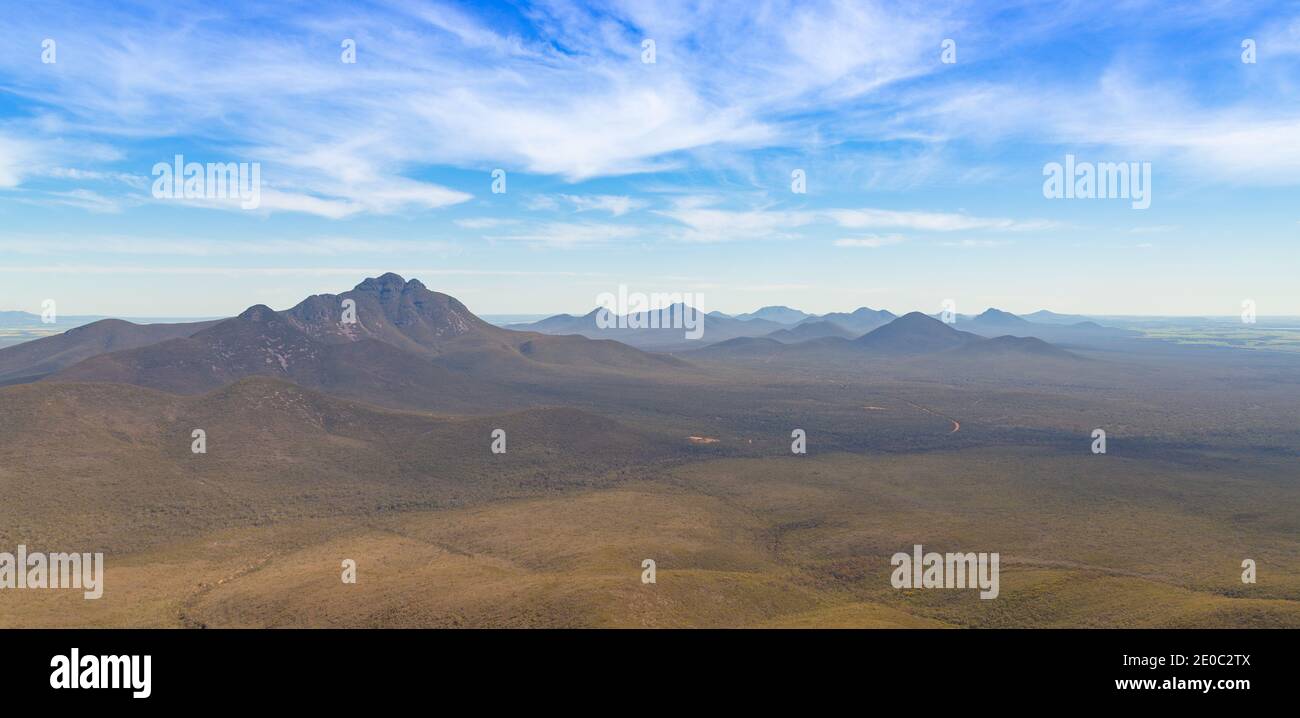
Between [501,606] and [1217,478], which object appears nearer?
[501,606]

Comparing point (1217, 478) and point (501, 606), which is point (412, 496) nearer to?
point (501, 606)

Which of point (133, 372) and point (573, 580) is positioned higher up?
point (133, 372)

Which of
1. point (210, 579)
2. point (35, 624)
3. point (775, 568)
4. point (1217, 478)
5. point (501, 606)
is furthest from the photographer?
point (1217, 478)

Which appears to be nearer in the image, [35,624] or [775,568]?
[35,624]

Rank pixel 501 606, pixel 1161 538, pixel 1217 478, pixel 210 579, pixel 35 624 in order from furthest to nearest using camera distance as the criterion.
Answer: pixel 1217 478 < pixel 1161 538 < pixel 210 579 < pixel 501 606 < pixel 35 624

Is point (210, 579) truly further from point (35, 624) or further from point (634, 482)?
point (634, 482)

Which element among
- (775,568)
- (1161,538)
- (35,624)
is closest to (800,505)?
(775,568)

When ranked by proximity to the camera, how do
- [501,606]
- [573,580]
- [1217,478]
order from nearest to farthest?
1. [501,606]
2. [573,580]
3. [1217,478]

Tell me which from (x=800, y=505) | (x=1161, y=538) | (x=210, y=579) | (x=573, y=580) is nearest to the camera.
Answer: (x=573, y=580)

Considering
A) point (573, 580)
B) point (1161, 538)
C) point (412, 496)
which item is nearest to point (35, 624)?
point (573, 580)
